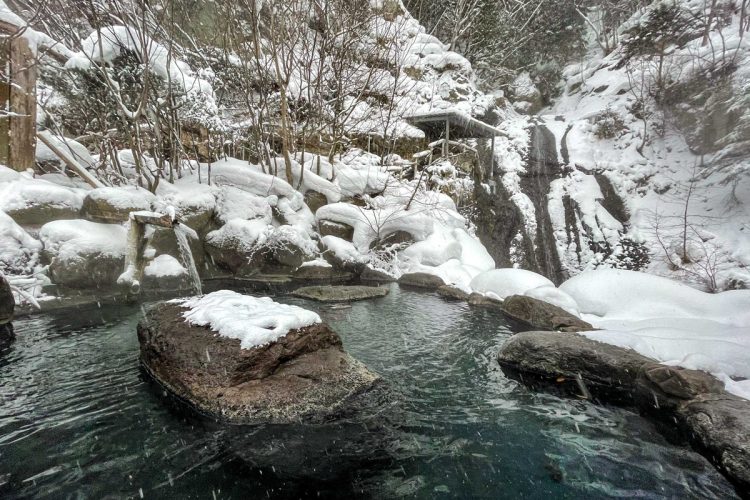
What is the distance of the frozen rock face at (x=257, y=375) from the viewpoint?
9.87 ft

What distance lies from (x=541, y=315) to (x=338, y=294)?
419 cm

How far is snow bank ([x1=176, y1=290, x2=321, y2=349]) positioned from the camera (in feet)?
10.7

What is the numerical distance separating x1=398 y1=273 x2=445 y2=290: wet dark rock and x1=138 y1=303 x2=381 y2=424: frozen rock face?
6414 millimetres

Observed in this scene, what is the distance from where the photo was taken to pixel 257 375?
316cm

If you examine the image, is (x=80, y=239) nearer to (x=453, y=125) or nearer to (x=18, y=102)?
(x=18, y=102)

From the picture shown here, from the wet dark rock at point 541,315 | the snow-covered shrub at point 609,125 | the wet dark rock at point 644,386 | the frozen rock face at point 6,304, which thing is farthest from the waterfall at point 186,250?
the snow-covered shrub at point 609,125

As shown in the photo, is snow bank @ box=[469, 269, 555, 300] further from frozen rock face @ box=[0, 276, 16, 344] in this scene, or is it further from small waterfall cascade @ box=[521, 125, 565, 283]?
frozen rock face @ box=[0, 276, 16, 344]

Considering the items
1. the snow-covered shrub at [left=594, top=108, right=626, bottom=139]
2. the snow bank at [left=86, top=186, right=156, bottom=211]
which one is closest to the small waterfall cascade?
the snow-covered shrub at [left=594, top=108, right=626, bottom=139]

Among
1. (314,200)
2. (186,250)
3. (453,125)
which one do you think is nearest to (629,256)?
A: (453,125)

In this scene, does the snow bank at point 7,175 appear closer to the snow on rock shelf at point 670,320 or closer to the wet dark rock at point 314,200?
the wet dark rock at point 314,200

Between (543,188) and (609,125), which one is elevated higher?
(609,125)

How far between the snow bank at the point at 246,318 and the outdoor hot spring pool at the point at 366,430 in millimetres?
771

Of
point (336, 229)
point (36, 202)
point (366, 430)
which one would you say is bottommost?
point (366, 430)

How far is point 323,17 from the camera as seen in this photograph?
11.4m
